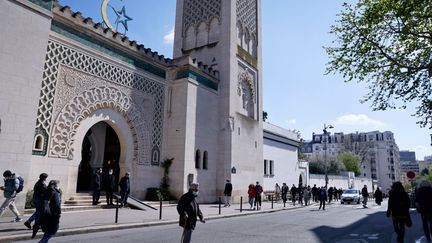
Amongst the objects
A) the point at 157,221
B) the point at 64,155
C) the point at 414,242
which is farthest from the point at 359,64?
the point at 64,155

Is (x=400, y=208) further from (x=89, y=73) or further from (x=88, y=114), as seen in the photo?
(x=89, y=73)

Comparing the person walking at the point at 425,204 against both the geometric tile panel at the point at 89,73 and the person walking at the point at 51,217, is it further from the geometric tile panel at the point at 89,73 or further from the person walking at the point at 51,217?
the geometric tile panel at the point at 89,73

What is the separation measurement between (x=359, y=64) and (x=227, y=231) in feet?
32.7

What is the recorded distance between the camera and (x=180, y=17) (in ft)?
74.0

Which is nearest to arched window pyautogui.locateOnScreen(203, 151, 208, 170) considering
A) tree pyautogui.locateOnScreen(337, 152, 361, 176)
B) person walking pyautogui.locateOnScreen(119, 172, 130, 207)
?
person walking pyautogui.locateOnScreen(119, 172, 130, 207)

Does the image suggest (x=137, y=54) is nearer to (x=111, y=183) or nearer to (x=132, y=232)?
(x=111, y=183)

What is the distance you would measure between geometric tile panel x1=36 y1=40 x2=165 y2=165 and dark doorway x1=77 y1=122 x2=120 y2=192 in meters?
1.99

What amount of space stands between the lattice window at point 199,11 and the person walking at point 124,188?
42.7ft

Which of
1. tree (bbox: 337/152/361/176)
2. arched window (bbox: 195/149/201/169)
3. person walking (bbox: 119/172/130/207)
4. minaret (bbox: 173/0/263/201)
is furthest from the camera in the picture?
tree (bbox: 337/152/361/176)

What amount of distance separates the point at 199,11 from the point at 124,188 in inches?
556

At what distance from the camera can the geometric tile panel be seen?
11375 millimetres

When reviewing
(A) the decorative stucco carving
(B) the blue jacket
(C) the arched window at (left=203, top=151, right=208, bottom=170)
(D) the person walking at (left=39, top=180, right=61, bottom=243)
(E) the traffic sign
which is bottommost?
(D) the person walking at (left=39, top=180, right=61, bottom=243)

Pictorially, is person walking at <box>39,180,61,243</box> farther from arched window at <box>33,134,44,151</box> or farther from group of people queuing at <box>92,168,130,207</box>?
group of people queuing at <box>92,168,130,207</box>

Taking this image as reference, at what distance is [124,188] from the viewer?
497 inches
